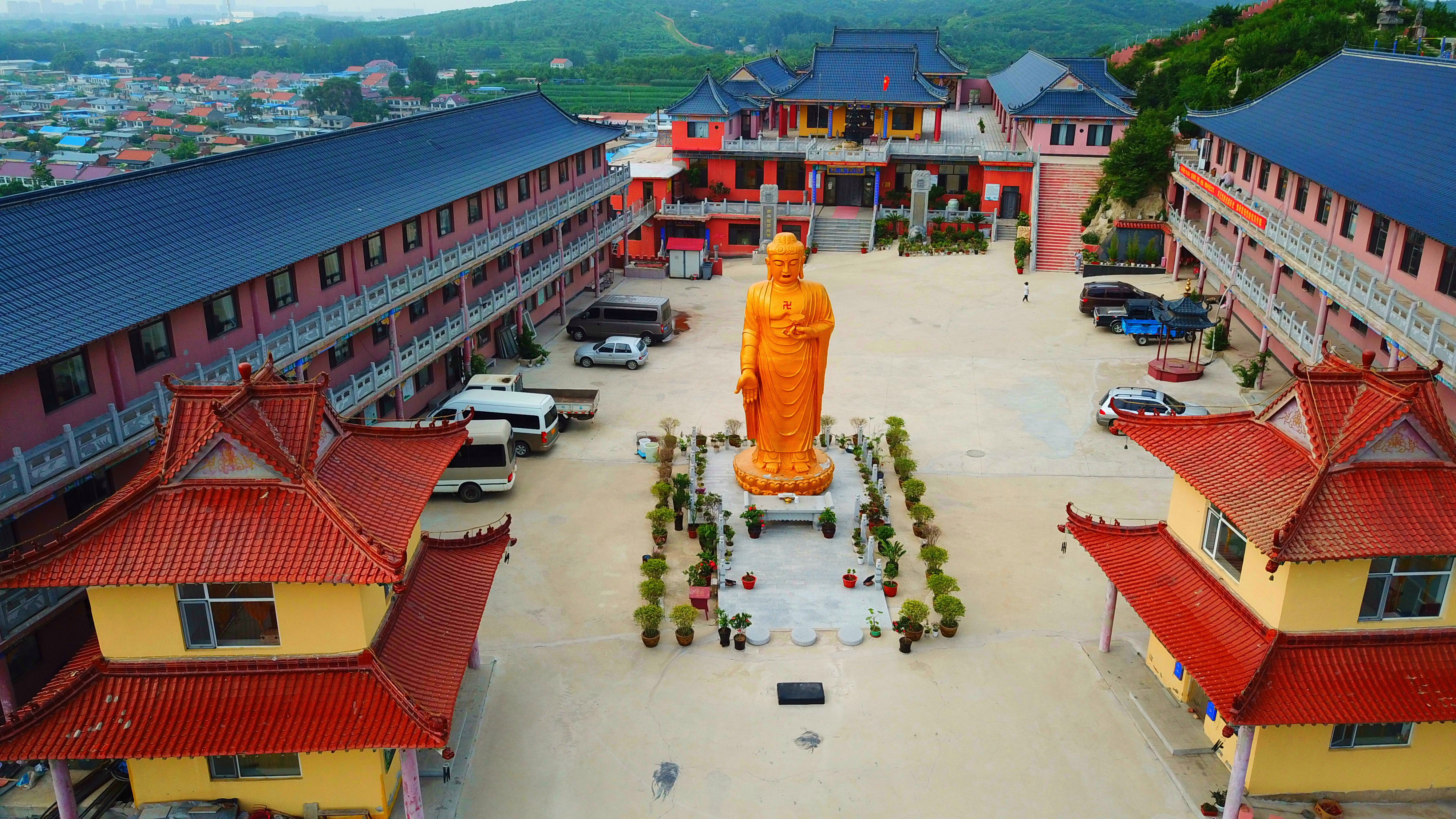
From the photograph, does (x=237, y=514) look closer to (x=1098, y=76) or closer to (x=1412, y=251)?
(x=1412, y=251)

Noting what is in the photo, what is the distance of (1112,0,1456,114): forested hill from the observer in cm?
6103

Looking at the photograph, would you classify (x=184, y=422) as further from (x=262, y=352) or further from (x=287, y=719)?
(x=262, y=352)

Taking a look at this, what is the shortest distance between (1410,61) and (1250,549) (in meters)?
28.7

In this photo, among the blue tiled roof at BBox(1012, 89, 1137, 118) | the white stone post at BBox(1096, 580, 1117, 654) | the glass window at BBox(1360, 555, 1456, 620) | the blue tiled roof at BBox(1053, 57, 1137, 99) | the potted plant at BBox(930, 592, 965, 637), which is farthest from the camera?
the blue tiled roof at BBox(1053, 57, 1137, 99)

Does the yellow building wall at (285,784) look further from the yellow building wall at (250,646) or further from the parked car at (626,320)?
the parked car at (626,320)

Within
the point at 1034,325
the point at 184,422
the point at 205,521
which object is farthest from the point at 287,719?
the point at 1034,325

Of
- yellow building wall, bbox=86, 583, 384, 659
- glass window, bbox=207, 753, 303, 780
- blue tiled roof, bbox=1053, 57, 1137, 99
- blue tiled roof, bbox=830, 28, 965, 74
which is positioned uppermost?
blue tiled roof, bbox=830, 28, 965, 74

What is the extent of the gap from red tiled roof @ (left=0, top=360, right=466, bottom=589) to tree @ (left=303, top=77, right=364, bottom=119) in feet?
493

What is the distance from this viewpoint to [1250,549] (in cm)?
1820

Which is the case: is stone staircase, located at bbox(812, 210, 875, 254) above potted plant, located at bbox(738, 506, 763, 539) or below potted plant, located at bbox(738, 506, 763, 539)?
above

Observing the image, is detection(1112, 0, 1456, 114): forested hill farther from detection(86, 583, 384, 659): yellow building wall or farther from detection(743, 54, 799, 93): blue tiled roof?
detection(86, 583, 384, 659): yellow building wall

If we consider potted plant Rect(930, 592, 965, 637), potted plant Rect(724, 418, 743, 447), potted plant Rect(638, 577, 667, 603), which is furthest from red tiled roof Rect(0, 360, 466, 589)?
potted plant Rect(724, 418, 743, 447)

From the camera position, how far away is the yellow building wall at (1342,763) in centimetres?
1798

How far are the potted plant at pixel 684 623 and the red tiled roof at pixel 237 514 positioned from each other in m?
7.84
